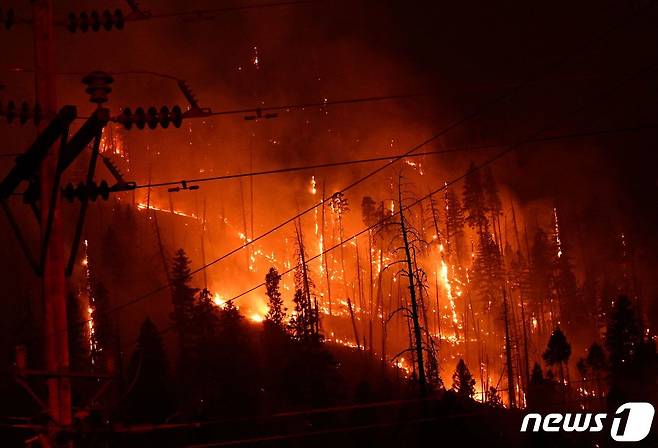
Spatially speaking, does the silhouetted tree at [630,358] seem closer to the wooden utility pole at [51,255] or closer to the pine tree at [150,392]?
the pine tree at [150,392]

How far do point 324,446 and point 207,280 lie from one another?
9082 centimetres

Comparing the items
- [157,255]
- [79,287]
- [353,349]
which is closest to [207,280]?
[157,255]

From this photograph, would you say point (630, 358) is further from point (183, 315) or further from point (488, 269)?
point (183, 315)

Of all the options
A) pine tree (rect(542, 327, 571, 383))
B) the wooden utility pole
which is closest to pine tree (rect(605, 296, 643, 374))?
pine tree (rect(542, 327, 571, 383))

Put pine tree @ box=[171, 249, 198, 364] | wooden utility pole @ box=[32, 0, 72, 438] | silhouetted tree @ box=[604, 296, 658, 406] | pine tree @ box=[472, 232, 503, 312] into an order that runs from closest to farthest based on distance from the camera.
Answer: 1. wooden utility pole @ box=[32, 0, 72, 438]
2. silhouetted tree @ box=[604, 296, 658, 406]
3. pine tree @ box=[171, 249, 198, 364]
4. pine tree @ box=[472, 232, 503, 312]

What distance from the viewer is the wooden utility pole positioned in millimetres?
13930

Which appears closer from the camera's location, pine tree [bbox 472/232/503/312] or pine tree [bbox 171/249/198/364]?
pine tree [bbox 171/249/198/364]

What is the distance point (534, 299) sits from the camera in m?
141

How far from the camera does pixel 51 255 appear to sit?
47.6 feet

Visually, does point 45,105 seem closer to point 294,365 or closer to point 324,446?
point 324,446

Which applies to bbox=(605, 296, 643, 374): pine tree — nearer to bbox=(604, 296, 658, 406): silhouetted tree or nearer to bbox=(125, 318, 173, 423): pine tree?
bbox=(604, 296, 658, 406): silhouetted tree

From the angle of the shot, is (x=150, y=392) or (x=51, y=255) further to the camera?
(x=150, y=392)

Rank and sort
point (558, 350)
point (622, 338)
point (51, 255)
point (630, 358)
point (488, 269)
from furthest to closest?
point (488, 269) → point (558, 350) → point (622, 338) → point (630, 358) → point (51, 255)

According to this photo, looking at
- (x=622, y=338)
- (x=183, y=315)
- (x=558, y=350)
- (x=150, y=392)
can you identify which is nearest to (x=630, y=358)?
Result: (x=622, y=338)
